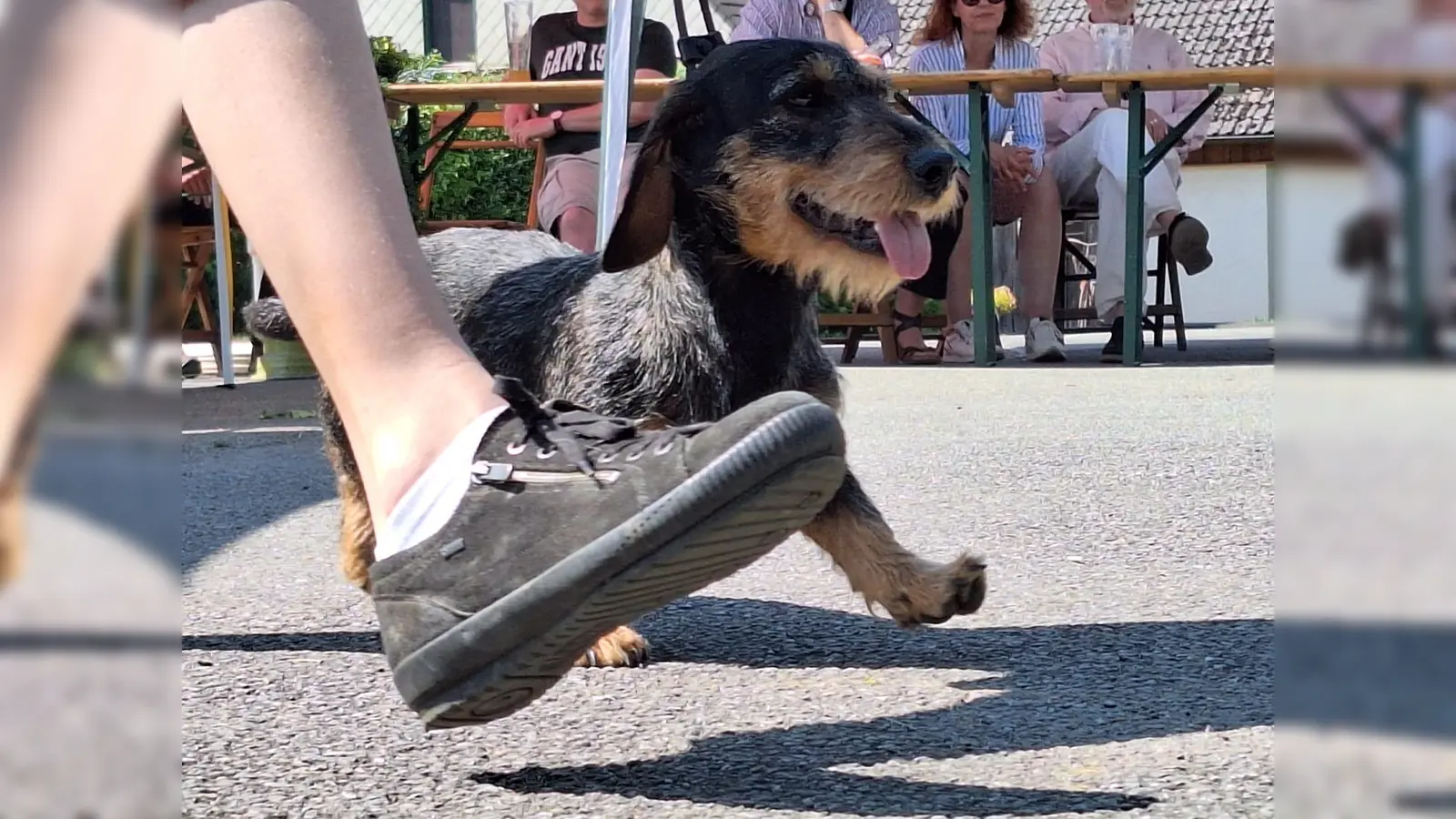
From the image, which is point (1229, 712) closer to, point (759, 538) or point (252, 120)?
point (759, 538)

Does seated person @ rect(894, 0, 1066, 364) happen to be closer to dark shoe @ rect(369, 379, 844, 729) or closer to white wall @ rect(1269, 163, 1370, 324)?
dark shoe @ rect(369, 379, 844, 729)

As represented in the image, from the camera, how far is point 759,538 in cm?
175

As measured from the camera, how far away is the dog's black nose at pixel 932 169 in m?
3.44

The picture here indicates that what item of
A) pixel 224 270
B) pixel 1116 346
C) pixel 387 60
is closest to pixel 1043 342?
pixel 1116 346

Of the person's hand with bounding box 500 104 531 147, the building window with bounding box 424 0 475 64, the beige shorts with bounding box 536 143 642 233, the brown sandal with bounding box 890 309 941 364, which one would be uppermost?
the building window with bounding box 424 0 475 64

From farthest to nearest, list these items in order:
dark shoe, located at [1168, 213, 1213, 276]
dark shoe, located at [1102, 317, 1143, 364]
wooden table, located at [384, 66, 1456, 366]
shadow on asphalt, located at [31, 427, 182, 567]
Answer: dark shoe, located at [1168, 213, 1213, 276], dark shoe, located at [1102, 317, 1143, 364], wooden table, located at [384, 66, 1456, 366], shadow on asphalt, located at [31, 427, 182, 567]

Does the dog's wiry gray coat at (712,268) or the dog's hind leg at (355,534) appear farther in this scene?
the dog's hind leg at (355,534)

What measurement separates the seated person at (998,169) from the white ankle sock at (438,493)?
6.86 m

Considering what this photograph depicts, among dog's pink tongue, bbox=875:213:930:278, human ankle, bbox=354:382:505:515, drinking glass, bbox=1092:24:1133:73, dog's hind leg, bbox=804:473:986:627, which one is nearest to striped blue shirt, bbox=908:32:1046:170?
drinking glass, bbox=1092:24:1133:73

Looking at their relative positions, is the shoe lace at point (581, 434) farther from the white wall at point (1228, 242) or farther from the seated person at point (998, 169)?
the white wall at point (1228, 242)

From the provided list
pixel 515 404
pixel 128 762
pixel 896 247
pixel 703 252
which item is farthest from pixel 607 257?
pixel 128 762

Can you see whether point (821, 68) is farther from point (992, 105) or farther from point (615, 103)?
point (992, 105)

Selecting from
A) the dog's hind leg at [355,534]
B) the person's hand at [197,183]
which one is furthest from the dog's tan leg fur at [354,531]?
the person's hand at [197,183]

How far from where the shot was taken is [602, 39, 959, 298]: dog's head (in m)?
3.31
